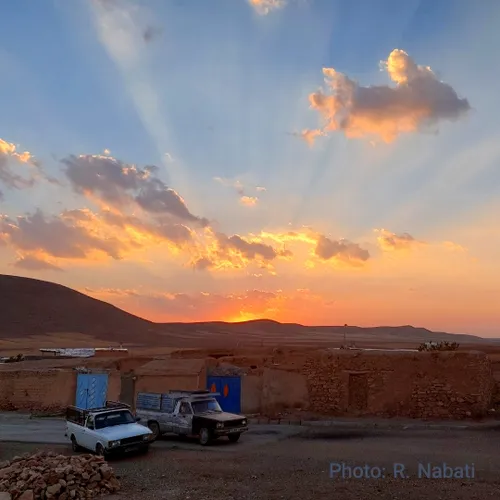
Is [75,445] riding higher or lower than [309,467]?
lower

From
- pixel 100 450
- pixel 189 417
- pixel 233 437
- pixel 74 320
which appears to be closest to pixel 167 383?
pixel 189 417

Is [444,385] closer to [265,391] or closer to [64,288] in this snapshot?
[265,391]

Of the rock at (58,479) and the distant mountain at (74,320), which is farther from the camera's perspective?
the distant mountain at (74,320)

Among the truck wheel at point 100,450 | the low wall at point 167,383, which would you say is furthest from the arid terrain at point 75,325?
the truck wheel at point 100,450

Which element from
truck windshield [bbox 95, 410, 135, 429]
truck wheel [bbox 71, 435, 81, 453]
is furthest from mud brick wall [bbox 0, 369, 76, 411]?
truck windshield [bbox 95, 410, 135, 429]

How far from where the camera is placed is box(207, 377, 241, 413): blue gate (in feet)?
85.4

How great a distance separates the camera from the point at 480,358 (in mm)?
22781

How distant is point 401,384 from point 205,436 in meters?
9.04

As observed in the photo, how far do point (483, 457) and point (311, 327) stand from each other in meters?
185

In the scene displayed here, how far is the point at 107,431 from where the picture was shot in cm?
1720

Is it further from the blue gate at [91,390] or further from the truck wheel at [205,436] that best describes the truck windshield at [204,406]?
the blue gate at [91,390]

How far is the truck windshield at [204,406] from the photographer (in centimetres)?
1973

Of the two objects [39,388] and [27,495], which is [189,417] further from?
[39,388]

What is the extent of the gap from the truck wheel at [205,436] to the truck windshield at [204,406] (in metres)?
0.86
